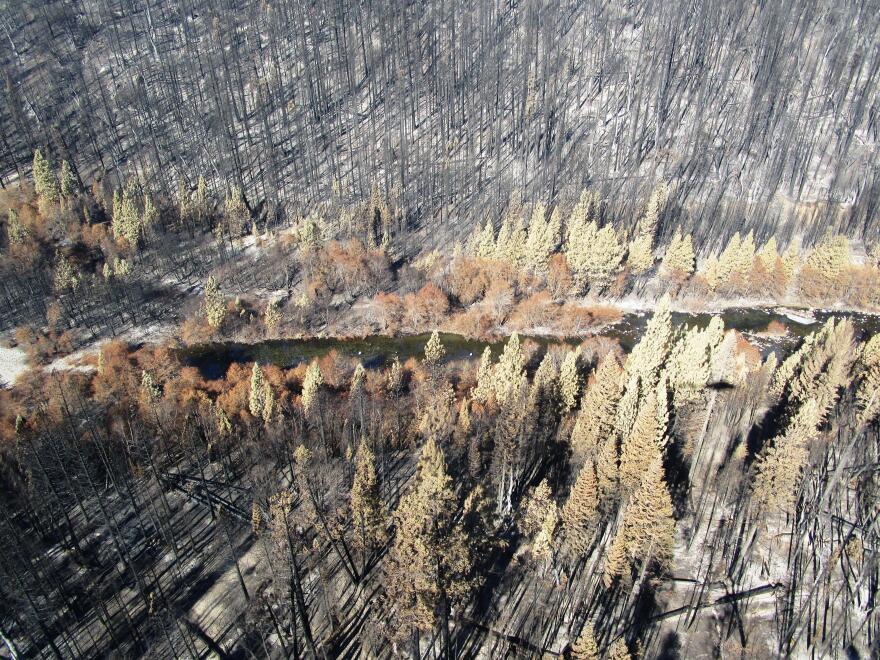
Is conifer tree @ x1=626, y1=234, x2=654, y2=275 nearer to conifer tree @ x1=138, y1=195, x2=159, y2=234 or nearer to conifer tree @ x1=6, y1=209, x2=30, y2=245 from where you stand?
conifer tree @ x1=138, y1=195, x2=159, y2=234

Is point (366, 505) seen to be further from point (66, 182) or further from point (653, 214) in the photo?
point (66, 182)

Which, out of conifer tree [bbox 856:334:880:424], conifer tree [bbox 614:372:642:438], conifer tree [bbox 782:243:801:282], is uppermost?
conifer tree [bbox 614:372:642:438]

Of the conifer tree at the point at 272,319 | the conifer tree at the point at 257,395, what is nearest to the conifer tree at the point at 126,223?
the conifer tree at the point at 272,319

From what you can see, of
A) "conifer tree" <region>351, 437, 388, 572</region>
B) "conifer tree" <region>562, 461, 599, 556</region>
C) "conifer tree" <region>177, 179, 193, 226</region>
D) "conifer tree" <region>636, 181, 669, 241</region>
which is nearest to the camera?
"conifer tree" <region>351, 437, 388, 572</region>

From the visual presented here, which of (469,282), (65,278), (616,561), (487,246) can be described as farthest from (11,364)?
(616,561)

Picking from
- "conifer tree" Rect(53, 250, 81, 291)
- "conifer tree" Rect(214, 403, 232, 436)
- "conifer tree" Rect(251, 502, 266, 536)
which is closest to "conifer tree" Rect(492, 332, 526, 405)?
"conifer tree" Rect(251, 502, 266, 536)

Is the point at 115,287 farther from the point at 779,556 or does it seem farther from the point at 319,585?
the point at 779,556
